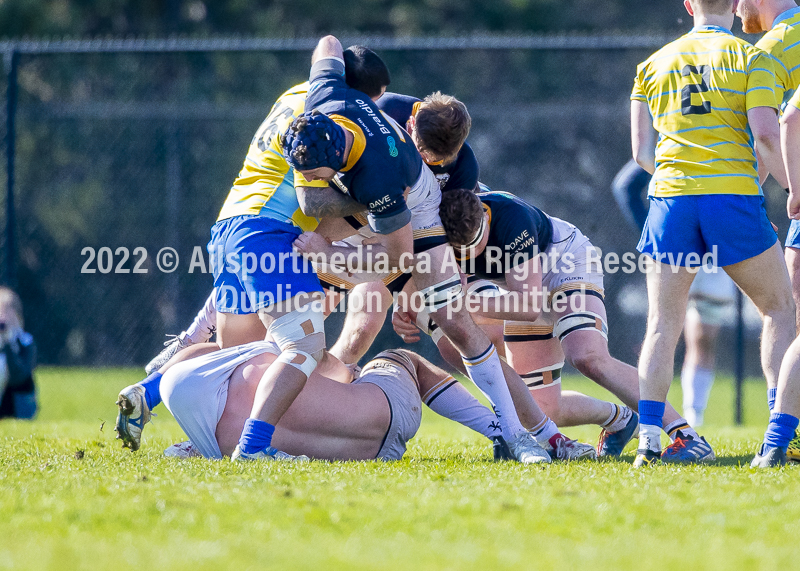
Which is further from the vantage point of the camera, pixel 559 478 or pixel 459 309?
pixel 459 309

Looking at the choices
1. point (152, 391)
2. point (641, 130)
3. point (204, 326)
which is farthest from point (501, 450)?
point (204, 326)

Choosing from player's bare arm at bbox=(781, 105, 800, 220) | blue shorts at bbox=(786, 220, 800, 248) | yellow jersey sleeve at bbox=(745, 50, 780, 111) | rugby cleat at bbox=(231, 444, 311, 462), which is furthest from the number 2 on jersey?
rugby cleat at bbox=(231, 444, 311, 462)

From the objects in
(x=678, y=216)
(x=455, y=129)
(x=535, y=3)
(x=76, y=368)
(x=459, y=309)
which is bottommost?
(x=76, y=368)

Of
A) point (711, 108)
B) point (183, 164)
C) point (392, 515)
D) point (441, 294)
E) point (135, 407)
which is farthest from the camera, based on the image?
point (183, 164)

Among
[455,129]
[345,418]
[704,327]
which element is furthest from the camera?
[704,327]

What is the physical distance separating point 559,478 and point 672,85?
166cm

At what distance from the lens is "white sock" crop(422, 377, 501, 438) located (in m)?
4.16

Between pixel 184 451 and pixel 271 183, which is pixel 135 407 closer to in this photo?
pixel 184 451

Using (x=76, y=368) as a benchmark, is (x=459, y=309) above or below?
above

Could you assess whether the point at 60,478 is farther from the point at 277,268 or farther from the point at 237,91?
the point at 237,91

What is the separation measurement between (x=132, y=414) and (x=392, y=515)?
210 centimetres

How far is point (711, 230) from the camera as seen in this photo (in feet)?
Answer: 11.8

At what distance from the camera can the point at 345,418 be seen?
3906mm

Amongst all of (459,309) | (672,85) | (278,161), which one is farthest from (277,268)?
(672,85)
